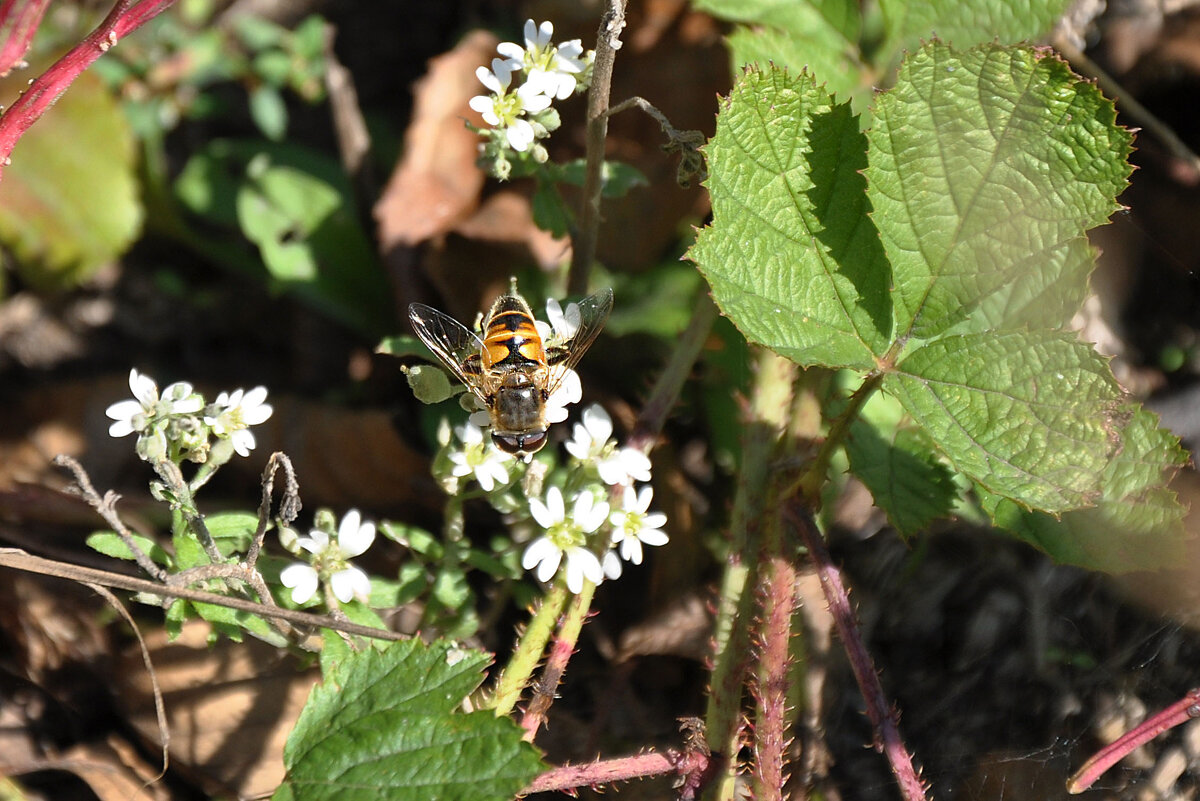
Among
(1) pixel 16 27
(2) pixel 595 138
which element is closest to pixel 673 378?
(2) pixel 595 138

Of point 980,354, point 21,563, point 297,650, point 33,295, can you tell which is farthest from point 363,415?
point 980,354

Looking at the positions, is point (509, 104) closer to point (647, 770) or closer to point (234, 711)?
point (647, 770)

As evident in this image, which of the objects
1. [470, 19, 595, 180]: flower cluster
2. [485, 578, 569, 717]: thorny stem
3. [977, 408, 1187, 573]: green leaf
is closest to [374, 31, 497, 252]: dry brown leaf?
[470, 19, 595, 180]: flower cluster

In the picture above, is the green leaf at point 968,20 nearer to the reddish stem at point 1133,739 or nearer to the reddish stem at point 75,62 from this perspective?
the reddish stem at point 1133,739

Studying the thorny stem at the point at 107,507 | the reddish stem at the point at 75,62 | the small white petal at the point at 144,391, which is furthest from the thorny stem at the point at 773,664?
the reddish stem at the point at 75,62

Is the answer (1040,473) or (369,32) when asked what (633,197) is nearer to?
(369,32)

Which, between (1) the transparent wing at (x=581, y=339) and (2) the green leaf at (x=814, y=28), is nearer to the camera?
(1) the transparent wing at (x=581, y=339)
